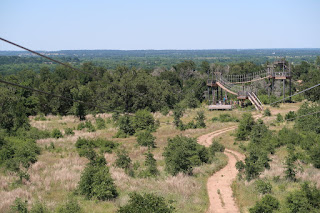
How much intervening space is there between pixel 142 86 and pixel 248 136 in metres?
25.5

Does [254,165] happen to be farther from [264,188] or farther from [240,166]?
[264,188]

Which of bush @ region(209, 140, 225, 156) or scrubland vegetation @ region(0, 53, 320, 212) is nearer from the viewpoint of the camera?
scrubland vegetation @ region(0, 53, 320, 212)

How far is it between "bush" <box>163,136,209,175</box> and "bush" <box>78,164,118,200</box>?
15.9 feet

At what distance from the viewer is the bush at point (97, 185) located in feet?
59.4

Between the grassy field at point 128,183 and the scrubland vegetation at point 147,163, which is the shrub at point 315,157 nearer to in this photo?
the scrubland vegetation at point 147,163

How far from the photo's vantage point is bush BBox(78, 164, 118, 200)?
18.1m

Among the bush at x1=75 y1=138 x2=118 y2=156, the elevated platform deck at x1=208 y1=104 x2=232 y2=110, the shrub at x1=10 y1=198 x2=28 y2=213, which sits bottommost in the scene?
the elevated platform deck at x1=208 y1=104 x2=232 y2=110

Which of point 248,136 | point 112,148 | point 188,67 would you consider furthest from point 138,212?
point 188,67

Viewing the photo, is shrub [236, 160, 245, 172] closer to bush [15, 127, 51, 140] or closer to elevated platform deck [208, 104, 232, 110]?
bush [15, 127, 51, 140]

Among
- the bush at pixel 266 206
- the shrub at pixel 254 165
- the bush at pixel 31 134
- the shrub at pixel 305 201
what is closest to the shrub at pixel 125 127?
the bush at pixel 31 134

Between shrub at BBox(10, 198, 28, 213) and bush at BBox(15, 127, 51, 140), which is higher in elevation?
shrub at BBox(10, 198, 28, 213)

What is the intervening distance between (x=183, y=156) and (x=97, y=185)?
6.28 m

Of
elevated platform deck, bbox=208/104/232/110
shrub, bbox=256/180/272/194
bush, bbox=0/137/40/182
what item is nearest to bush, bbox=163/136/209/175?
shrub, bbox=256/180/272/194

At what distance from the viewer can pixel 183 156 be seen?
22.5m
